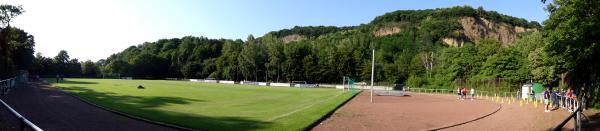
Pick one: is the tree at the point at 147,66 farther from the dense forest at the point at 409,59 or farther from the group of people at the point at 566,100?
the group of people at the point at 566,100

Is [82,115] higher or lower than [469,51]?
lower

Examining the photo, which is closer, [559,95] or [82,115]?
[82,115]

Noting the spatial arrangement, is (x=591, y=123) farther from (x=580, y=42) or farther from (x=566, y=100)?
(x=566, y=100)

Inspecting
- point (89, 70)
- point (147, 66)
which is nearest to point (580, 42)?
point (147, 66)

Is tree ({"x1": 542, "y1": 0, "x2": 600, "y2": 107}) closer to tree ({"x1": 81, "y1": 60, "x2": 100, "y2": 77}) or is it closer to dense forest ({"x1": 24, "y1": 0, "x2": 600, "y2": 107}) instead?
dense forest ({"x1": 24, "y1": 0, "x2": 600, "y2": 107})

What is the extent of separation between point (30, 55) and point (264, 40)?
178 feet

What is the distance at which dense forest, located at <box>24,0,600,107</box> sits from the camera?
26000 mm

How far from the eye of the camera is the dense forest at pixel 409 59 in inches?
1024

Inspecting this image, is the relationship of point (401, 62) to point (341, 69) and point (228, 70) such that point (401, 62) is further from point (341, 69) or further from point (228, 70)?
point (228, 70)

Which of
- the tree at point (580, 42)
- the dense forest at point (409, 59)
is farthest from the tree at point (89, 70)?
the tree at point (580, 42)

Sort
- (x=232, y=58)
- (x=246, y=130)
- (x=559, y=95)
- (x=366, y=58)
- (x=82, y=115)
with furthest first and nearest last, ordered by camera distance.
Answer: (x=232, y=58), (x=366, y=58), (x=559, y=95), (x=82, y=115), (x=246, y=130)

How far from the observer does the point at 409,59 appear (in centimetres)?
12044

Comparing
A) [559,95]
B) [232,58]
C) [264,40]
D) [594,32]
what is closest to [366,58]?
[264,40]

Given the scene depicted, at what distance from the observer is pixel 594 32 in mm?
23078
